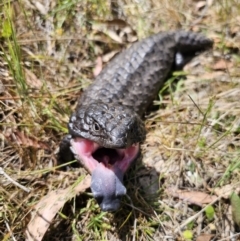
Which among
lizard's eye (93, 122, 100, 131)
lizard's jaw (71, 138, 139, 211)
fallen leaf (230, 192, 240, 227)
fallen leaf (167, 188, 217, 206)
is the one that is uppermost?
lizard's eye (93, 122, 100, 131)

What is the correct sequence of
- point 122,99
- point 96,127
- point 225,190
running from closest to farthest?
point 96,127 → point 225,190 → point 122,99

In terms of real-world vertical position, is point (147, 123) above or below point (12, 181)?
below

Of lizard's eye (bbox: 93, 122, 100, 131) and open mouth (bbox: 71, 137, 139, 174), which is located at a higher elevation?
lizard's eye (bbox: 93, 122, 100, 131)

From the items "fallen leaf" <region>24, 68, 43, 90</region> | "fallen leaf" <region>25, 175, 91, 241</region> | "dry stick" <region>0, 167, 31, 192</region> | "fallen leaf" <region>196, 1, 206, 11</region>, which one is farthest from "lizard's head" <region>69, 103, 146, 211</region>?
"fallen leaf" <region>196, 1, 206, 11</region>

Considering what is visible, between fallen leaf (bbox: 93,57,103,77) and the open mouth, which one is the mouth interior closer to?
the open mouth

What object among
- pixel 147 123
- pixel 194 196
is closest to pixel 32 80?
pixel 147 123

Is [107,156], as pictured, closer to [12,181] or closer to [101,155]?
[101,155]
